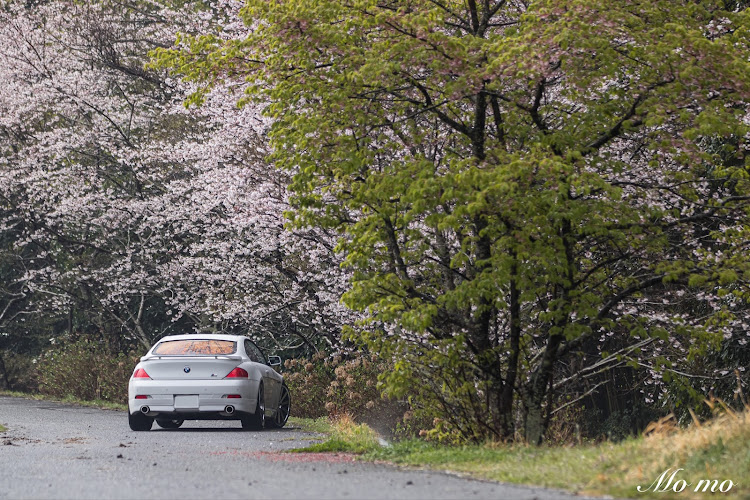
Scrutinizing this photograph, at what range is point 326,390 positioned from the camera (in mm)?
21031

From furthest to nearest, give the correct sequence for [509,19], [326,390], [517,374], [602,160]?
[326,390] < [509,19] < [517,374] < [602,160]

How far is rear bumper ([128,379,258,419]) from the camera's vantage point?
15.8m

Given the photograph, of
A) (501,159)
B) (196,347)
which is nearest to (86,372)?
(196,347)

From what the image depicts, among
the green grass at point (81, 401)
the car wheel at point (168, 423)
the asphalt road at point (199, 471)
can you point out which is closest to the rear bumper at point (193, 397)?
the asphalt road at point (199, 471)

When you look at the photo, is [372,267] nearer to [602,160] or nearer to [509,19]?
[602,160]

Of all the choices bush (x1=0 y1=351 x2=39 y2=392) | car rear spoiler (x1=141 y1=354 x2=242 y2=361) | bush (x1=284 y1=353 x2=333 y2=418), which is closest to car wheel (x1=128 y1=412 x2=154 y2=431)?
car rear spoiler (x1=141 y1=354 x2=242 y2=361)

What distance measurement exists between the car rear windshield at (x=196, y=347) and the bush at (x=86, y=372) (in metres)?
9.63

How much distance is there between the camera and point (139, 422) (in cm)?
1650

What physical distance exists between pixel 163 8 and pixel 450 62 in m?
19.4

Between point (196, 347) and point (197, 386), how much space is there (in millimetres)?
934

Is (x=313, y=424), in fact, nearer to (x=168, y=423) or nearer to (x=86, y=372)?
(x=168, y=423)

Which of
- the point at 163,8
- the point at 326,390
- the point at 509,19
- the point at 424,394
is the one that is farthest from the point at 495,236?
the point at 163,8

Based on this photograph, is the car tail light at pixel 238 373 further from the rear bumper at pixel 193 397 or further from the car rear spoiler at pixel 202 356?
the car rear spoiler at pixel 202 356

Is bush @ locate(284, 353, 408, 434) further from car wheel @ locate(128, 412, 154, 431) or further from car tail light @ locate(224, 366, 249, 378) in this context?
car wheel @ locate(128, 412, 154, 431)
